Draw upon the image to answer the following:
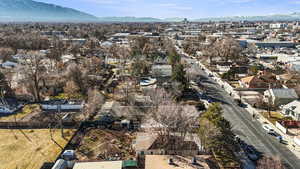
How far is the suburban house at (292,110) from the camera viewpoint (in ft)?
90.1

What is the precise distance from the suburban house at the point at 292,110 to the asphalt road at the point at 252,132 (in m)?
4.94

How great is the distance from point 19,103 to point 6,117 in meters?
4.46

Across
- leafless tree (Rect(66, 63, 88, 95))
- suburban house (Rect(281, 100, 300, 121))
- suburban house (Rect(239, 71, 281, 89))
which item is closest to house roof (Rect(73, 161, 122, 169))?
leafless tree (Rect(66, 63, 88, 95))

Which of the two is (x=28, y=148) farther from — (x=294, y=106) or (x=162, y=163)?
(x=294, y=106)

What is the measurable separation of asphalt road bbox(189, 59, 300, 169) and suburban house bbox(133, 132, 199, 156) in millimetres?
7364

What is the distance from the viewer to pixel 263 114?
29.5 m

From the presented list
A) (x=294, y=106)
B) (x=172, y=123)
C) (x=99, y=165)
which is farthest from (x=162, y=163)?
(x=294, y=106)

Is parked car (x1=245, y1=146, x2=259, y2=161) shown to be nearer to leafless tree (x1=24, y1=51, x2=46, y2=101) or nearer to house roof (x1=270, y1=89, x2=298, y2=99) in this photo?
house roof (x1=270, y1=89, x2=298, y2=99)

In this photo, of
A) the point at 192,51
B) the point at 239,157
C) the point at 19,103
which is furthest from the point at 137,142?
the point at 192,51

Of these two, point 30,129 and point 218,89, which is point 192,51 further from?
point 30,129

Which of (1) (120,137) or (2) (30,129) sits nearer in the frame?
(1) (120,137)

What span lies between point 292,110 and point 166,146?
63.6 feet

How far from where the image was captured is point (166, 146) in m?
20.2

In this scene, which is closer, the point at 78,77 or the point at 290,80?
the point at 78,77
